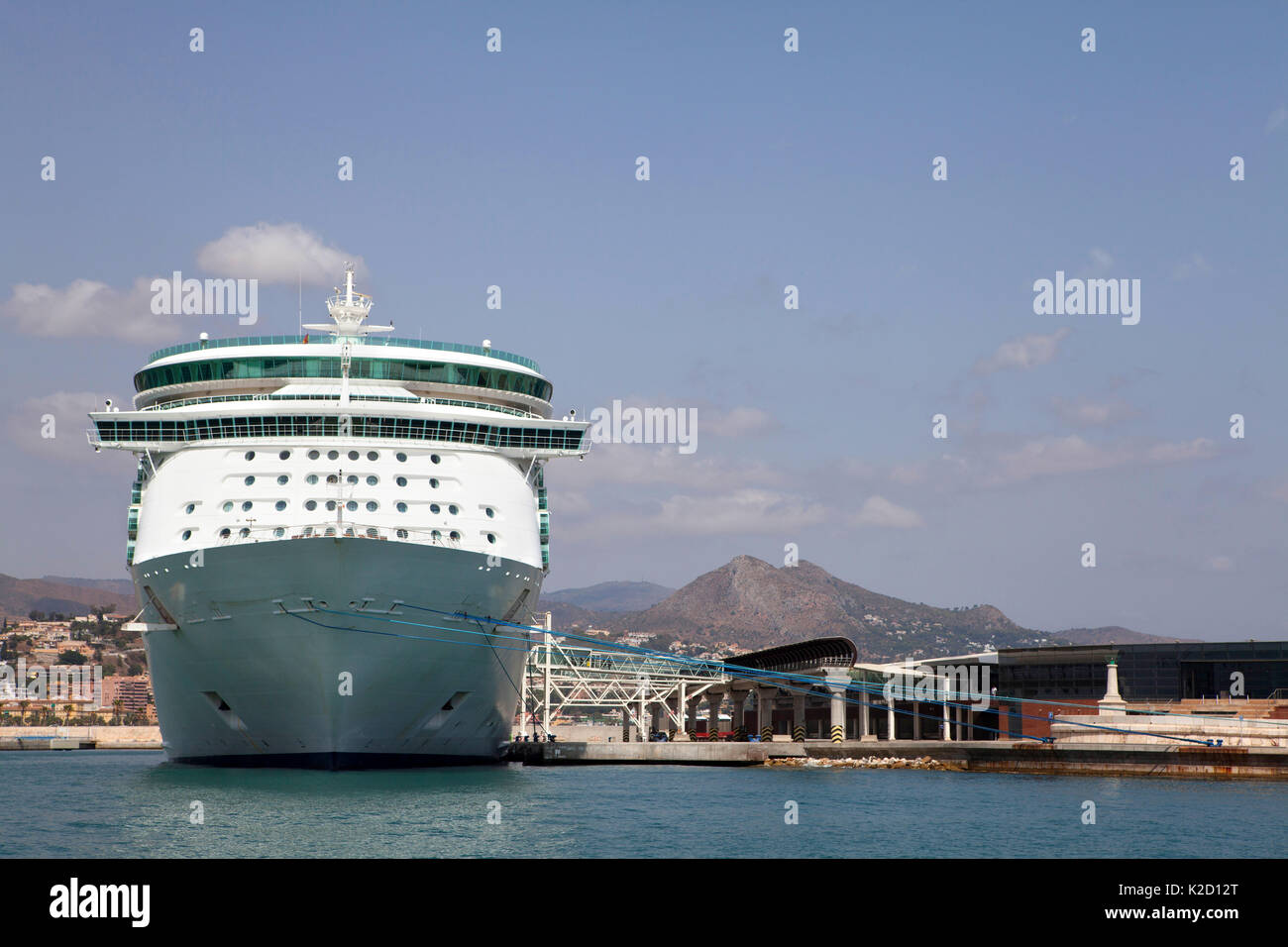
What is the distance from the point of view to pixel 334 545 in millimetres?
37656

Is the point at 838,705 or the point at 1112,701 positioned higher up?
the point at 1112,701

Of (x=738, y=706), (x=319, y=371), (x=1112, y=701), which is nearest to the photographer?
(x=319, y=371)

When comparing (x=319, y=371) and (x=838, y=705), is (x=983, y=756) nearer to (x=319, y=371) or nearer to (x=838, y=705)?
(x=838, y=705)

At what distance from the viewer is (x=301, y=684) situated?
1517 inches

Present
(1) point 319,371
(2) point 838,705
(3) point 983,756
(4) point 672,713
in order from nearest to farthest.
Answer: (1) point 319,371 → (3) point 983,756 → (2) point 838,705 → (4) point 672,713

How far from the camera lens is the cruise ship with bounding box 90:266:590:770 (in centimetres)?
3841

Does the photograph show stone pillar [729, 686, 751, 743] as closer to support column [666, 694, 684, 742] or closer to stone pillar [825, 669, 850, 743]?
support column [666, 694, 684, 742]

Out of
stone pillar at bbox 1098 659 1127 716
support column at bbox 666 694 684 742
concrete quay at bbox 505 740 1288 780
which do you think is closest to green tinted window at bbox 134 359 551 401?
concrete quay at bbox 505 740 1288 780

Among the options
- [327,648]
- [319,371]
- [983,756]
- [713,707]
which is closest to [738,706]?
[713,707]

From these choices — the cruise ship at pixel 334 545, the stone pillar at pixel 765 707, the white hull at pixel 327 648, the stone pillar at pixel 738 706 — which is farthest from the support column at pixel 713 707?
the white hull at pixel 327 648
